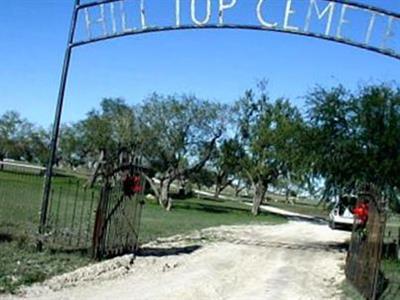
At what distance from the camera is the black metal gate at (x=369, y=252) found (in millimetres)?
13469

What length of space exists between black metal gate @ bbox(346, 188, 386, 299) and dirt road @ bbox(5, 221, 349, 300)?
574mm

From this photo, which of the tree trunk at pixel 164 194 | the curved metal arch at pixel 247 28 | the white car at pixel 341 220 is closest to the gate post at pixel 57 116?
the curved metal arch at pixel 247 28

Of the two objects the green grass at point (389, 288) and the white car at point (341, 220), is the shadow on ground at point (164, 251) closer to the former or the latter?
the green grass at point (389, 288)

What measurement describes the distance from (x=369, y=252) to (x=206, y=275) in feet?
11.0

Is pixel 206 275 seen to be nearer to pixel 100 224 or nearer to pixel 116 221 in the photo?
pixel 100 224

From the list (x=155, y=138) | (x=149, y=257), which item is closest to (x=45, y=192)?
(x=149, y=257)

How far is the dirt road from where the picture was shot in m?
13.0

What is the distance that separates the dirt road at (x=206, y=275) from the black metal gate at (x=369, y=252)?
57 cm

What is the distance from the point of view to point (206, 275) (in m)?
15.4

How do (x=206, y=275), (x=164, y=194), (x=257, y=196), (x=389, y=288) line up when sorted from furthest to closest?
(x=257, y=196) < (x=164, y=194) < (x=206, y=275) < (x=389, y=288)

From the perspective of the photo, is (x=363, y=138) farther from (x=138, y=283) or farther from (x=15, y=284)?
(x=15, y=284)

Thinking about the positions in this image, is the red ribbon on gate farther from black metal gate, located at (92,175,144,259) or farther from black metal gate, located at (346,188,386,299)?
black metal gate, located at (92,175,144,259)

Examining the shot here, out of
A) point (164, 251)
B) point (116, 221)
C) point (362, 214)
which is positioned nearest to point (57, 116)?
point (116, 221)

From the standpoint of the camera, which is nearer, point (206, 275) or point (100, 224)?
point (206, 275)
